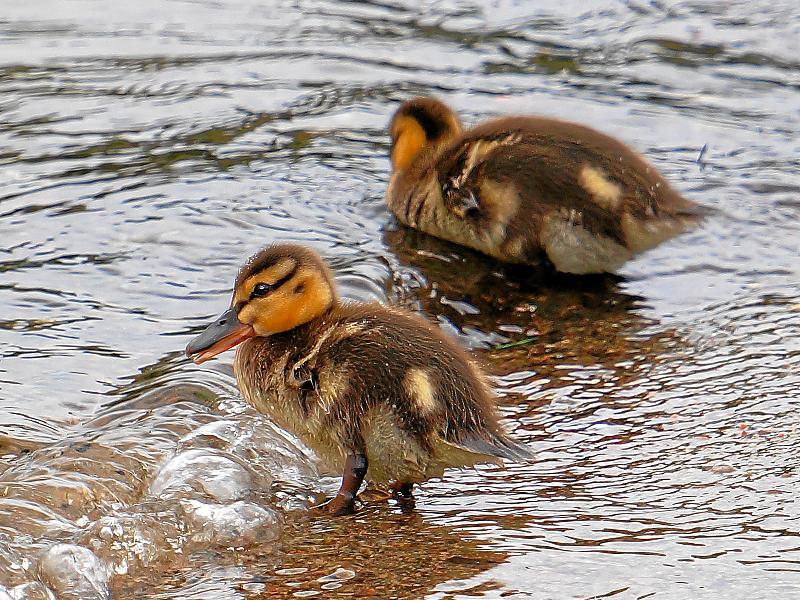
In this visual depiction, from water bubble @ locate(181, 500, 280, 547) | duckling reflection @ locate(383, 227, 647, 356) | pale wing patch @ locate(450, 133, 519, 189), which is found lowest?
water bubble @ locate(181, 500, 280, 547)

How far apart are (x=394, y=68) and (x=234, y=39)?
3.94 ft

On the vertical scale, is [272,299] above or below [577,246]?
above

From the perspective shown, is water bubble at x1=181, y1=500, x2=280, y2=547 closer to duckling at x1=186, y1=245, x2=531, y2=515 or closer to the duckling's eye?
duckling at x1=186, y1=245, x2=531, y2=515

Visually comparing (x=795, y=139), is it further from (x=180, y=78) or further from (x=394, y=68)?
(x=180, y=78)

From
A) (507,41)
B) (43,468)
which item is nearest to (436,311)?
(43,468)

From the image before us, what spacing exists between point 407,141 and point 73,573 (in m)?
3.47

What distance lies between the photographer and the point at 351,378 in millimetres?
4082

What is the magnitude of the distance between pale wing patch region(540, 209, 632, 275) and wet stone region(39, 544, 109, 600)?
2.77m

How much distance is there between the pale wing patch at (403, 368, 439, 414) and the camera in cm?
401

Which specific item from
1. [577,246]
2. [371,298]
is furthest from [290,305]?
[577,246]

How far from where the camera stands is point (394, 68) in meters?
9.16

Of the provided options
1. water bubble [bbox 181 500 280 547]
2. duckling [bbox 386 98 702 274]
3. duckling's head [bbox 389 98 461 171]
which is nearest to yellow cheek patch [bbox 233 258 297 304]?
water bubble [bbox 181 500 280 547]

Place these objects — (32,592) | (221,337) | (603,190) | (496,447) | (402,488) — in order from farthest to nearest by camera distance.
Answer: (603,190), (221,337), (402,488), (496,447), (32,592)

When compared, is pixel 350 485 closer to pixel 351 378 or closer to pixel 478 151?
pixel 351 378
